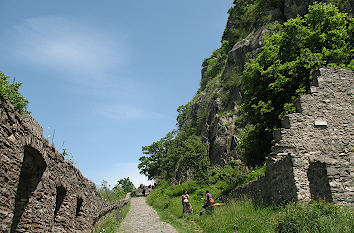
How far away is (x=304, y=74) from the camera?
1619 cm

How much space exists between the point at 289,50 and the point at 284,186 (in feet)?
33.3

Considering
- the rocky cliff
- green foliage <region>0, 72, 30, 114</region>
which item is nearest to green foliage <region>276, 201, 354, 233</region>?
the rocky cliff

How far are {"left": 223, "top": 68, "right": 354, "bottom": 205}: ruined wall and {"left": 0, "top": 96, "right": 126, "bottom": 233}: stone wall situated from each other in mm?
8519

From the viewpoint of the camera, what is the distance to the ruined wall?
10352 millimetres

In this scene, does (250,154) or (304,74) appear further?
(250,154)

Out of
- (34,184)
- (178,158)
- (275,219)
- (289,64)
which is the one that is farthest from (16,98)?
(275,219)

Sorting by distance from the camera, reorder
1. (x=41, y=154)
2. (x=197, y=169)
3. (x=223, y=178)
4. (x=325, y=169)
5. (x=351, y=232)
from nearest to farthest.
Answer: (x=351, y=232)
(x=41, y=154)
(x=325, y=169)
(x=223, y=178)
(x=197, y=169)

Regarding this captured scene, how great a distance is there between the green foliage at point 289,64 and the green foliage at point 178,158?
11963 millimetres

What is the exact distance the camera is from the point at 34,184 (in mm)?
8609

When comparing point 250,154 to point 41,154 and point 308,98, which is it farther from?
point 41,154

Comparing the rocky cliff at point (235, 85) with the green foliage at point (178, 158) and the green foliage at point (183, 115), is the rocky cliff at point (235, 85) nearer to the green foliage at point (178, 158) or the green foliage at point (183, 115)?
the green foliage at point (178, 158)

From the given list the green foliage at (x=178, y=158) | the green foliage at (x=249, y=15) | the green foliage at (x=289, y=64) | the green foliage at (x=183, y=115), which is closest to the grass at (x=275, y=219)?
the green foliage at (x=289, y=64)

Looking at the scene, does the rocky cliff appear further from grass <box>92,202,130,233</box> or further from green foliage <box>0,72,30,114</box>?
green foliage <box>0,72,30,114</box>

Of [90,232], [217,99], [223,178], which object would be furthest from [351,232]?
[217,99]
